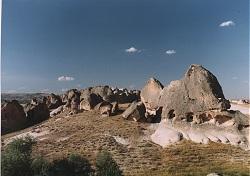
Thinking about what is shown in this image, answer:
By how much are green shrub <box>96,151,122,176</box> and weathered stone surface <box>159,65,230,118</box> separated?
3730 mm

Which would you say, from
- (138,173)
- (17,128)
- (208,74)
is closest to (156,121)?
(208,74)

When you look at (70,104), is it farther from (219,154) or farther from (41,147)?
(219,154)

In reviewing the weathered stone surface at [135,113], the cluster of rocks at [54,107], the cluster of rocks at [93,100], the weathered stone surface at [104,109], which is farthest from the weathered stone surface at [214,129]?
the cluster of rocks at [54,107]

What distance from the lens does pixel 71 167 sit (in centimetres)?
1312

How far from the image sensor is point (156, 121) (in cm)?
1731

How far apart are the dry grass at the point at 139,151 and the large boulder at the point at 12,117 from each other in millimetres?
2741

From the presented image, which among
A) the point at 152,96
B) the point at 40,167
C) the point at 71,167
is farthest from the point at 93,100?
the point at 40,167

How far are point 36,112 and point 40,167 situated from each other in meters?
8.63

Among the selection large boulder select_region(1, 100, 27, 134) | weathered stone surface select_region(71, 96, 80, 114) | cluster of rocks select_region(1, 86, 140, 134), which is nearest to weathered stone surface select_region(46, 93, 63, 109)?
cluster of rocks select_region(1, 86, 140, 134)

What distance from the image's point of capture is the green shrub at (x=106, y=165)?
12.7 m

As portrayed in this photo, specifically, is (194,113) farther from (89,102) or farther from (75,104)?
(75,104)

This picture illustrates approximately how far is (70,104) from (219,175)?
33.0 ft

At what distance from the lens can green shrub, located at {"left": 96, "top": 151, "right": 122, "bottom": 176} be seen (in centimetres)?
1275

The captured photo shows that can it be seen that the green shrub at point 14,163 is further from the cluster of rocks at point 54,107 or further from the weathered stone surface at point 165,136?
the cluster of rocks at point 54,107
